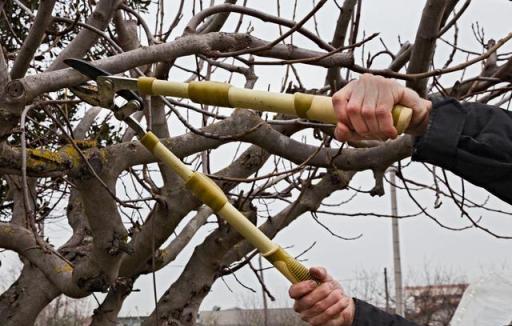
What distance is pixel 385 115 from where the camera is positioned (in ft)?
3.41

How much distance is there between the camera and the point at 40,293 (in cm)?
347

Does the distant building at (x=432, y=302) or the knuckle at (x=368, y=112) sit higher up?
the distant building at (x=432, y=302)

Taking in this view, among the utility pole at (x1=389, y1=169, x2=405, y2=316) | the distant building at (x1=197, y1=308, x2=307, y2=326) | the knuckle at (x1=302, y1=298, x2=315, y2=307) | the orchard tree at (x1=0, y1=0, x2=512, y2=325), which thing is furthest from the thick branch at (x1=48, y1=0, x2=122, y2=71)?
the distant building at (x1=197, y1=308, x2=307, y2=326)

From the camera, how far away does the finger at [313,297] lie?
4.76 ft

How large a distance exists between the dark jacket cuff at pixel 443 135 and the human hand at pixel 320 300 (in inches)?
16.7

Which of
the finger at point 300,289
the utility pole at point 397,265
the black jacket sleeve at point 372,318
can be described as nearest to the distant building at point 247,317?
the utility pole at point 397,265

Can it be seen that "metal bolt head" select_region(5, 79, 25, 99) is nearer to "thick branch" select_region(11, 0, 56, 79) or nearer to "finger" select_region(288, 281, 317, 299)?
"thick branch" select_region(11, 0, 56, 79)

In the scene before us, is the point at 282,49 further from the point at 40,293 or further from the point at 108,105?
the point at 40,293

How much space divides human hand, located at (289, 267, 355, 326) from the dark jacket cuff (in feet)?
1.39

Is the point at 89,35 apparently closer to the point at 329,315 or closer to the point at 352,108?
the point at 329,315

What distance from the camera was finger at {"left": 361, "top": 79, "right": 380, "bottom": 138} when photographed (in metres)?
1.04

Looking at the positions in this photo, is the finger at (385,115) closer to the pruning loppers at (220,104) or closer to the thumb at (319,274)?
the pruning loppers at (220,104)

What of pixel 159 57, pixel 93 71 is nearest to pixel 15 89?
pixel 159 57

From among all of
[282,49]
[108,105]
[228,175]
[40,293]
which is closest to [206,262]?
[228,175]
